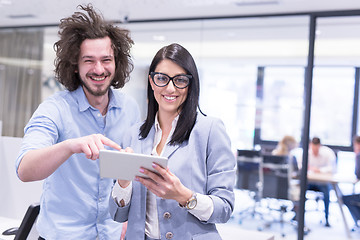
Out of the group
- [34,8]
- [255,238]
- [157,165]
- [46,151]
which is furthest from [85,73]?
[34,8]

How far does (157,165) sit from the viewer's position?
1.27m

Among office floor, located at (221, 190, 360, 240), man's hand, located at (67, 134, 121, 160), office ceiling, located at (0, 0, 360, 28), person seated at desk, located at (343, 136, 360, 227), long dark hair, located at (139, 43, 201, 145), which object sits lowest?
office floor, located at (221, 190, 360, 240)

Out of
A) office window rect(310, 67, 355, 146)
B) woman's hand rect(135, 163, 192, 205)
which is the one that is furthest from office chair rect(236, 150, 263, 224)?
woman's hand rect(135, 163, 192, 205)

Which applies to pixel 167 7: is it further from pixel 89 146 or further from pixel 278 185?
pixel 89 146

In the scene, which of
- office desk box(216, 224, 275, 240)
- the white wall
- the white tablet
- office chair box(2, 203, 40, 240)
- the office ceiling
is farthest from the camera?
the office ceiling

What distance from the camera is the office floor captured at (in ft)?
16.9

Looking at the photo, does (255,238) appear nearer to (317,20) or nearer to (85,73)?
(85,73)

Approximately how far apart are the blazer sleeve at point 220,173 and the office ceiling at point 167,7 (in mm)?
3278

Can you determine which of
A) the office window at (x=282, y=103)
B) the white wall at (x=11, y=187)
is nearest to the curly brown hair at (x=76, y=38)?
the white wall at (x=11, y=187)

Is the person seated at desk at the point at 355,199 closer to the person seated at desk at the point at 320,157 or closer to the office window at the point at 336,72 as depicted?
the office window at the point at 336,72

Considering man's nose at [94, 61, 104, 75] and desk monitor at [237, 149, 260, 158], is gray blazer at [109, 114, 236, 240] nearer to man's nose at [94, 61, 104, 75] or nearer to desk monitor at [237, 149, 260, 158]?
man's nose at [94, 61, 104, 75]

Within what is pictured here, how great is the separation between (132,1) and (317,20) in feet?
7.33

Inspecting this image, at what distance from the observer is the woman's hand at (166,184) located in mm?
1308

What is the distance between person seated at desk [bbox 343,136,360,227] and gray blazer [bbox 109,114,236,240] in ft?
12.7
